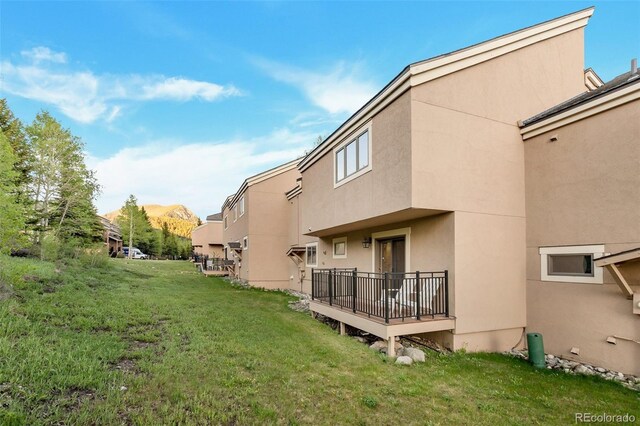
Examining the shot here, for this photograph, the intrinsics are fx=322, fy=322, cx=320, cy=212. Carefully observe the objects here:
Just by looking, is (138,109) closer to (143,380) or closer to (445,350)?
(143,380)

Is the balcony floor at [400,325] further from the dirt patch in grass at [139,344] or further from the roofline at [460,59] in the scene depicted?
the roofline at [460,59]

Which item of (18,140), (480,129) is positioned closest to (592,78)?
(480,129)

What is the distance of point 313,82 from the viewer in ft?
62.3

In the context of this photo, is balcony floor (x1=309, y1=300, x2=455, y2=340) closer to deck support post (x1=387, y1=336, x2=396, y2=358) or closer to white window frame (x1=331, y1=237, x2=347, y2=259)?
deck support post (x1=387, y1=336, x2=396, y2=358)

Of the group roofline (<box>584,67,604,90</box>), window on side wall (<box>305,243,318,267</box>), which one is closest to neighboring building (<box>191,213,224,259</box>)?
window on side wall (<box>305,243,318,267</box>)

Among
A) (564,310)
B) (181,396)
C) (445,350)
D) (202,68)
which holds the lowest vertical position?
(445,350)

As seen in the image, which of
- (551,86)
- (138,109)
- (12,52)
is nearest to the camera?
(551,86)

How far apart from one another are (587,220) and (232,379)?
7.63m

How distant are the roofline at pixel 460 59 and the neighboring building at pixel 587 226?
207 cm

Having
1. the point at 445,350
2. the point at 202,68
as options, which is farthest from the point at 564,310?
the point at 202,68

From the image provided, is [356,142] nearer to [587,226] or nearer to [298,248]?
[587,226]

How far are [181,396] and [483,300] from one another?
21.4ft

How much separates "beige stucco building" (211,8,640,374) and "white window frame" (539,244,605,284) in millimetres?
23

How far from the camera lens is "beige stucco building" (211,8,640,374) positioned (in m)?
6.41
